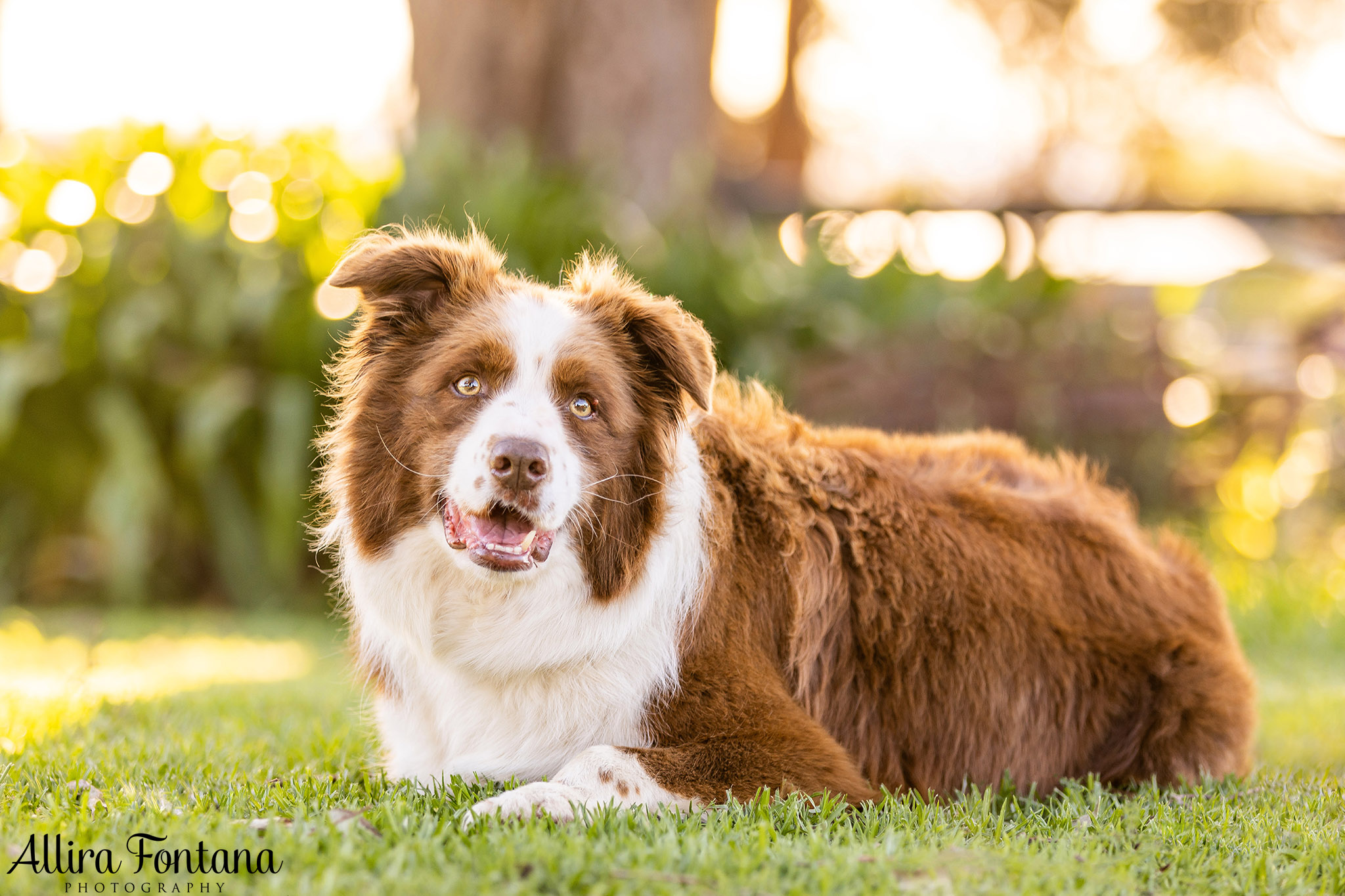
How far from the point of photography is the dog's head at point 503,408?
310 centimetres

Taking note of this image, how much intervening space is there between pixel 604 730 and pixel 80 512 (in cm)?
592

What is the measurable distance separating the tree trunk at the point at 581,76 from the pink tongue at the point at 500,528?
21.4 ft

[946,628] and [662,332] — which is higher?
[662,332]

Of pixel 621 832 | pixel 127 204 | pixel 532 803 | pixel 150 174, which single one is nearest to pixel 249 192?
pixel 150 174

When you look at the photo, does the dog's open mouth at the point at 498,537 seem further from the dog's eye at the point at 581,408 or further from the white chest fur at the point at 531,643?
the dog's eye at the point at 581,408

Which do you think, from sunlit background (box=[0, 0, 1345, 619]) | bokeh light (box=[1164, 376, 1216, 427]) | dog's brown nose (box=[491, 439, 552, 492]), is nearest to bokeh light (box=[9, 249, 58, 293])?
sunlit background (box=[0, 0, 1345, 619])

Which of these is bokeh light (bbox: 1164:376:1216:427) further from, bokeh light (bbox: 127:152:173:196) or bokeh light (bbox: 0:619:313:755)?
bokeh light (bbox: 127:152:173:196)

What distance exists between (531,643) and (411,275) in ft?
3.64

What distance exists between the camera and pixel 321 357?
7430 mm

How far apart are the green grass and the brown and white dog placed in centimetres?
21

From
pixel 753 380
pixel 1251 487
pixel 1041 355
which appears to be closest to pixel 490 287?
pixel 753 380

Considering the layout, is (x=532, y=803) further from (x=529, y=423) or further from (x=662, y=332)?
(x=662, y=332)

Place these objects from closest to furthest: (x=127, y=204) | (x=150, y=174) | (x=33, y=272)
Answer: (x=33, y=272)
(x=127, y=204)
(x=150, y=174)

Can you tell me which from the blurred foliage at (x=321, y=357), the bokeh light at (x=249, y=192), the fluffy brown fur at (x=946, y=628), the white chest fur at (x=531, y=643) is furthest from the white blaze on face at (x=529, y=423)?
the bokeh light at (x=249, y=192)
